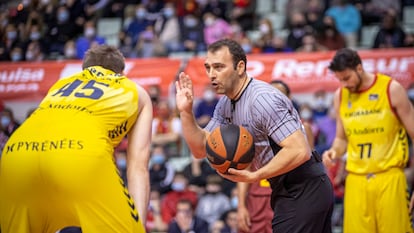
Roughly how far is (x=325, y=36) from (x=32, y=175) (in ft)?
Result: 37.0

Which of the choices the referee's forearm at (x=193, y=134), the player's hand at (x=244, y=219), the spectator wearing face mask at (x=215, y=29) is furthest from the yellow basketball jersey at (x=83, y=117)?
the spectator wearing face mask at (x=215, y=29)

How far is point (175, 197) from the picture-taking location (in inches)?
454

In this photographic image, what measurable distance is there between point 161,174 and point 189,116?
269 inches

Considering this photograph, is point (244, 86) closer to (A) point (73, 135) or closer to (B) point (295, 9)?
(A) point (73, 135)

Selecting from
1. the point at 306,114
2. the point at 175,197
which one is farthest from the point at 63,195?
the point at 306,114

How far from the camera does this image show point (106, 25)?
17.7m

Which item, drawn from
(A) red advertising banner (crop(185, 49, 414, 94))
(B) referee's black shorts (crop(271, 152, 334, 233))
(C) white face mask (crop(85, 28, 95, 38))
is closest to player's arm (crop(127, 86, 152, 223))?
(B) referee's black shorts (crop(271, 152, 334, 233))

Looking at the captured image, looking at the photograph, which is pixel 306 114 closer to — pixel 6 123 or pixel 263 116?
pixel 6 123

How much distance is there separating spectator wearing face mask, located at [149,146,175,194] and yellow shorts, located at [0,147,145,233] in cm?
749

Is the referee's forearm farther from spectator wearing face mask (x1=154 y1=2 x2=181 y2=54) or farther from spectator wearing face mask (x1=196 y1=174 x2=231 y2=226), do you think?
spectator wearing face mask (x1=154 y1=2 x2=181 y2=54)

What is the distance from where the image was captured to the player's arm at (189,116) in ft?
17.1

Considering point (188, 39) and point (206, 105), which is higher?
point (188, 39)

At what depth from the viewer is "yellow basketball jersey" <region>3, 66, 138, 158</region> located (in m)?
4.37

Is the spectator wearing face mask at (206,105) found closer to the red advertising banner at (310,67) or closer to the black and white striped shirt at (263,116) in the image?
the red advertising banner at (310,67)
